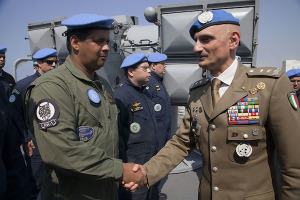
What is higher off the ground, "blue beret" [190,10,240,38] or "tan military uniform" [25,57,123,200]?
"blue beret" [190,10,240,38]

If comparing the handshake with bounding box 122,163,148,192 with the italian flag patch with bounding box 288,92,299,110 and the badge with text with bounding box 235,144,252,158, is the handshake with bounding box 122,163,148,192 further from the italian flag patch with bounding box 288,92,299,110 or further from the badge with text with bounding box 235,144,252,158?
the italian flag patch with bounding box 288,92,299,110

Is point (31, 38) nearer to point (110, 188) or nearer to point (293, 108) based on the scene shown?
point (110, 188)

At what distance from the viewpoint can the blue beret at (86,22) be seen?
5.40 ft

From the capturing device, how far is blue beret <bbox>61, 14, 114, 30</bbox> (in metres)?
1.65

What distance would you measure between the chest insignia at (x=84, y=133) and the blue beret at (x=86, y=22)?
0.76 m

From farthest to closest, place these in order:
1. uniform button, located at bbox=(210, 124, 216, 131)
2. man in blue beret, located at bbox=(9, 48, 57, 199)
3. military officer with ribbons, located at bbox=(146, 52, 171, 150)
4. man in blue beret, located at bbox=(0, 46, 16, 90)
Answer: man in blue beret, located at bbox=(0, 46, 16, 90), military officer with ribbons, located at bbox=(146, 52, 171, 150), man in blue beret, located at bbox=(9, 48, 57, 199), uniform button, located at bbox=(210, 124, 216, 131)

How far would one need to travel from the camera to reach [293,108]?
129 centimetres

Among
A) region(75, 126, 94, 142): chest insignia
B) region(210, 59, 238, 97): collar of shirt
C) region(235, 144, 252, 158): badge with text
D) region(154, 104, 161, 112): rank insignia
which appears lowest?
region(154, 104, 161, 112): rank insignia

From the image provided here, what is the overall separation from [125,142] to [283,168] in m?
1.88

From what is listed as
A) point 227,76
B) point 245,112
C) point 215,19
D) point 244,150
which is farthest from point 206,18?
point 244,150

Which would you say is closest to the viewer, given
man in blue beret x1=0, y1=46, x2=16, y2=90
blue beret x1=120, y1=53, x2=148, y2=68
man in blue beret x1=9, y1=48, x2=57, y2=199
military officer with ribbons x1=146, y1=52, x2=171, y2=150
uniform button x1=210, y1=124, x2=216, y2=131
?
uniform button x1=210, y1=124, x2=216, y2=131

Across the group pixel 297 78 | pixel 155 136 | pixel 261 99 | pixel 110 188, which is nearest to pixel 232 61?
pixel 261 99

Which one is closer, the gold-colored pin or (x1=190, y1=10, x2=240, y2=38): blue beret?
the gold-colored pin

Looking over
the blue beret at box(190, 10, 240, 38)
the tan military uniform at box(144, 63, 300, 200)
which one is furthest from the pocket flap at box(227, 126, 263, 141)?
the blue beret at box(190, 10, 240, 38)
